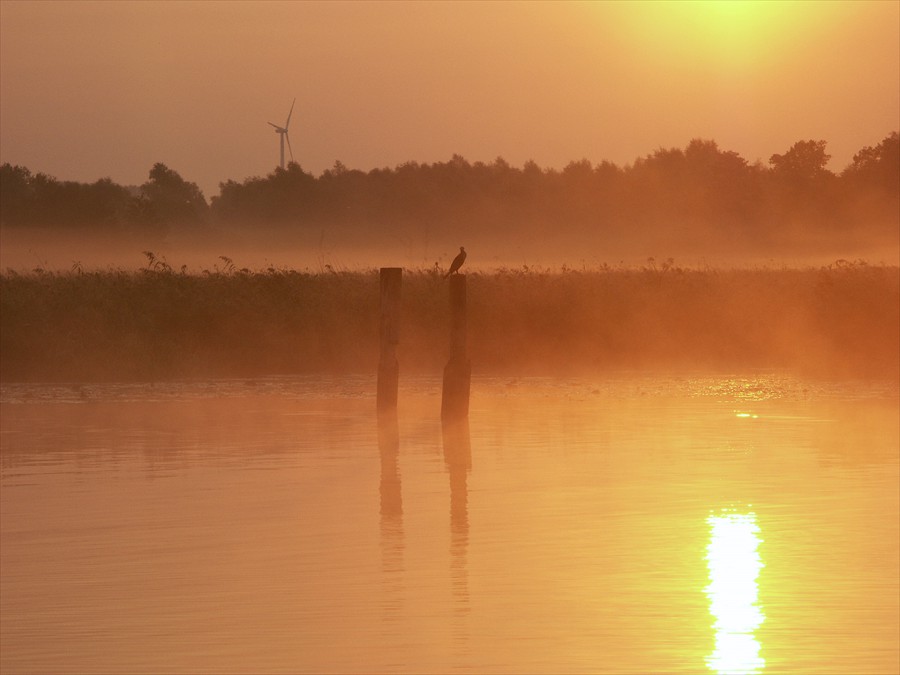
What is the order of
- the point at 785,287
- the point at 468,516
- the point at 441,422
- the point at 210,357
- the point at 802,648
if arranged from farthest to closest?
the point at 785,287 → the point at 210,357 → the point at 441,422 → the point at 468,516 → the point at 802,648

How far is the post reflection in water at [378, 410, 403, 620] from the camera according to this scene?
10138mm

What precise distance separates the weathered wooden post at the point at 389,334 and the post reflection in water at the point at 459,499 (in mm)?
1293

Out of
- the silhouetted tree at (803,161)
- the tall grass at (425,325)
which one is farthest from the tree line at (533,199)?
the tall grass at (425,325)

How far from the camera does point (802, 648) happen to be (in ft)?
28.5

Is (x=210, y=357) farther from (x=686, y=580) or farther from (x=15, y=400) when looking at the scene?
(x=686, y=580)

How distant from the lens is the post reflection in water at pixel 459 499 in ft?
34.1

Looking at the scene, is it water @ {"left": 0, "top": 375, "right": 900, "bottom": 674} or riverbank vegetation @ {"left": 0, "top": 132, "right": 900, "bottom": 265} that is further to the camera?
riverbank vegetation @ {"left": 0, "top": 132, "right": 900, "bottom": 265}

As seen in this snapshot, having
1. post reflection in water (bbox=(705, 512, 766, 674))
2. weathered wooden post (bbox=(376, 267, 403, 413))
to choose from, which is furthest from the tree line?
post reflection in water (bbox=(705, 512, 766, 674))

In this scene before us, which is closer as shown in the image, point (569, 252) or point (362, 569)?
point (362, 569)

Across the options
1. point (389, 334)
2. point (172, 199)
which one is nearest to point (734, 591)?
point (389, 334)

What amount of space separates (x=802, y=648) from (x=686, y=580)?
173 cm

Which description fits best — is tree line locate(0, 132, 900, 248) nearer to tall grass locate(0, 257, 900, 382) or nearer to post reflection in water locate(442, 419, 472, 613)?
tall grass locate(0, 257, 900, 382)

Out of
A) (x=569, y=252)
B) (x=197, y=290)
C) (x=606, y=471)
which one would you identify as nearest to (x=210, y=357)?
(x=197, y=290)

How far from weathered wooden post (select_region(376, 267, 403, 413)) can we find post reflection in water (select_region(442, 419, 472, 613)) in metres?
1.29
